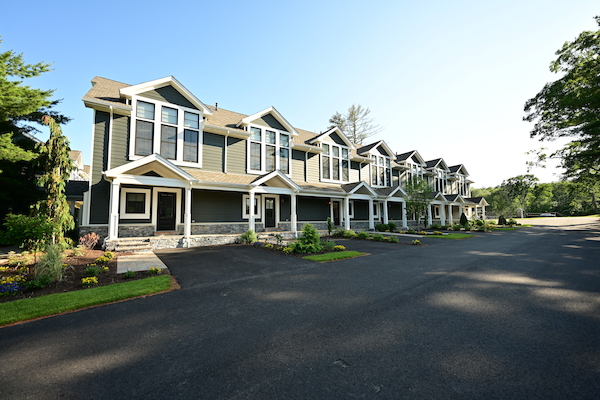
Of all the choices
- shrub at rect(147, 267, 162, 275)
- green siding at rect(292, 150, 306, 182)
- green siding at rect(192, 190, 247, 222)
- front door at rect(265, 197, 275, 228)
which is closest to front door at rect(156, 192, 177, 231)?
green siding at rect(192, 190, 247, 222)

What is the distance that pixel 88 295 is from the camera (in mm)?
5102

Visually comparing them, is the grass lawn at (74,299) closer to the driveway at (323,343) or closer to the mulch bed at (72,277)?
the driveway at (323,343)

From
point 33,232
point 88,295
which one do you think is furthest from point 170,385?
point 33,232

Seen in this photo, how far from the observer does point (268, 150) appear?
16.9 meters

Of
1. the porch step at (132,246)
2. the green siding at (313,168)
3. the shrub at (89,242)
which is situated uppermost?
the green siding at (313,168)

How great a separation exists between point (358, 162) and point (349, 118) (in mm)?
16079

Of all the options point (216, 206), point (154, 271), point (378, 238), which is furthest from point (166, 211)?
point (378, 238)

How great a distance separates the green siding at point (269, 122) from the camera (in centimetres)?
1650

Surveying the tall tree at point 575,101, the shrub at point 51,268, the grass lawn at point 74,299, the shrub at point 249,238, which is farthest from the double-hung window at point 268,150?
the tall tree at point 575,101

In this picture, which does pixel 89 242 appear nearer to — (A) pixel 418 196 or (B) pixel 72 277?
(B) pixel 72 277

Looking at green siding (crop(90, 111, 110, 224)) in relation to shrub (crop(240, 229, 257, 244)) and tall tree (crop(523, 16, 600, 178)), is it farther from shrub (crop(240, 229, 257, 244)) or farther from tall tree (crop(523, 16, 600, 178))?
tall tree (crop(523, 16, 600, 178))

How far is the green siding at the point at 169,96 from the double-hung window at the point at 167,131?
289mm

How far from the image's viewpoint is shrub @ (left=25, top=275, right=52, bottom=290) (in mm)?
5418

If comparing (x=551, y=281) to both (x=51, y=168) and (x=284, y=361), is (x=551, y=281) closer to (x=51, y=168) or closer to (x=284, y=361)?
(x=284, y=361)
